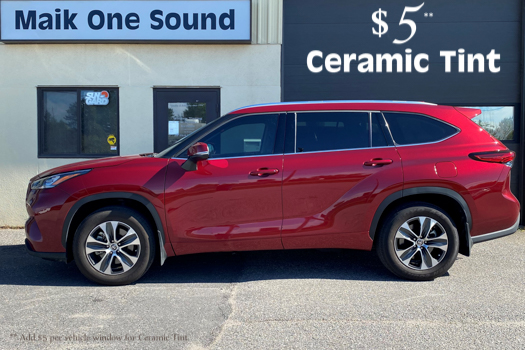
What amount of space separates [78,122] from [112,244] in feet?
15.1

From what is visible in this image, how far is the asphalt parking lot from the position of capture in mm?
3422

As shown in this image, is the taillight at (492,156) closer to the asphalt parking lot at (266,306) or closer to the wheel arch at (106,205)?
the asphalt parking lot at (266,306)

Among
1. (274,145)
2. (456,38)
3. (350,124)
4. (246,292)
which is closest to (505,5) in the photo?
(456,38)

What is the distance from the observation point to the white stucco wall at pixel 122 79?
8.43 metres

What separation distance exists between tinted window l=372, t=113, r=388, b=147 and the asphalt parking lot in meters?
1.41

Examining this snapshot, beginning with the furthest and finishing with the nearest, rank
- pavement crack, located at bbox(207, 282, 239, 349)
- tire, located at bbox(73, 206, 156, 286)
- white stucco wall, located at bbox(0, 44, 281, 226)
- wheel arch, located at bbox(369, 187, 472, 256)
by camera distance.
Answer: white stucco wall, located at bbox(0, 44, 281, 226) → wheel arch, located at bbox(369, 187, 472, 256) → tire, located at bbox(73, 206, 156, 286) → pavement crack, located at bbox(207, 282, 239, 349)

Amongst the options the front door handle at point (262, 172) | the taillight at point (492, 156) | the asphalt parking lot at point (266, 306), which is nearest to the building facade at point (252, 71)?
the asphalt parking lot at point (266, 306)

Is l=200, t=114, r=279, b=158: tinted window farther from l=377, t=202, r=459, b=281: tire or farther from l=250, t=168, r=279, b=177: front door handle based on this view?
l=377, t=202, r=459, b=281: tire

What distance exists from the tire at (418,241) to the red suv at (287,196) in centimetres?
1

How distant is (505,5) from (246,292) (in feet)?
23.7

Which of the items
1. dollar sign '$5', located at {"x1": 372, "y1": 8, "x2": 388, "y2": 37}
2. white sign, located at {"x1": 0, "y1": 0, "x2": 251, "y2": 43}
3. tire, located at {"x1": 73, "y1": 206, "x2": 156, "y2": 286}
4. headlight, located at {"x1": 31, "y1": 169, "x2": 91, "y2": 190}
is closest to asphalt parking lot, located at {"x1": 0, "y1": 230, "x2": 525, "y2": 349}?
tire, located at {"x1": 73, "y1": 206, "x2": 156, "y2": 286}

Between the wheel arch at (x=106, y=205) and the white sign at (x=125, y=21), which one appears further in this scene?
the white sign at (x=125, y=21)

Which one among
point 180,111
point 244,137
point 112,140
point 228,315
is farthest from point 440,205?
point 112,140

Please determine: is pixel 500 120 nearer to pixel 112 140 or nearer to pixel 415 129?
pixel 415 129
